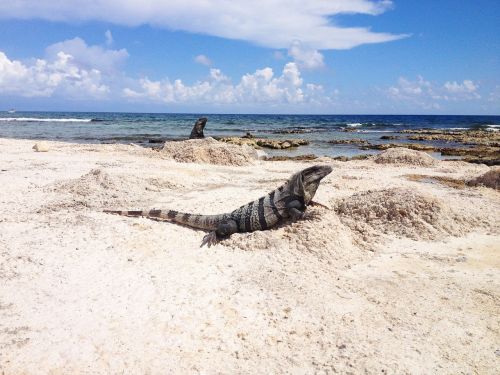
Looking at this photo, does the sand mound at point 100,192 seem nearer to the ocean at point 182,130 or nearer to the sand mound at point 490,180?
the sand mound at point 490,180

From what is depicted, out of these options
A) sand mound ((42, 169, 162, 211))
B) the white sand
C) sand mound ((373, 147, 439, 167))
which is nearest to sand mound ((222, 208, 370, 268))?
the white sand

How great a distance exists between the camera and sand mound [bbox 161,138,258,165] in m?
16.2

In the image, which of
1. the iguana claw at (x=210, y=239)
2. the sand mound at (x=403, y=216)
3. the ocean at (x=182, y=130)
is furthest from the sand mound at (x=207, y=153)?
the iguana claw at (x=210, y=239)

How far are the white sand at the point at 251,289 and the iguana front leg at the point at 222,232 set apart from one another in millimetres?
223

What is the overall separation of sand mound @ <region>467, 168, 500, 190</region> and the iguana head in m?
7.62

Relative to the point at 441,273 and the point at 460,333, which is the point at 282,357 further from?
the point at 441,273

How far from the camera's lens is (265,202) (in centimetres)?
702

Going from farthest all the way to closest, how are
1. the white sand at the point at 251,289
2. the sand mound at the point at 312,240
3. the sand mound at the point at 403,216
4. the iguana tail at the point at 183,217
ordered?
1. the sand mound at the point at 403,216
2. the iguana tail at the point at 183,217
3. the sand mound at the point at 312,240
4. the white sand at the point at 251,289

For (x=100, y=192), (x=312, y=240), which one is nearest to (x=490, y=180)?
(x=312, y=240)

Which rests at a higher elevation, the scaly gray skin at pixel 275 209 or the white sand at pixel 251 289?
the scaly gray skin at pixel 275 209

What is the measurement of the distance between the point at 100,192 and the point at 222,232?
158 inches

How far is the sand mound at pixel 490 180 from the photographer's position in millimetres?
11961

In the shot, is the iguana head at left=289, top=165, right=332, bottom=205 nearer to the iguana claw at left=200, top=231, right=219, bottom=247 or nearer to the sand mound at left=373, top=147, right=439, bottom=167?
the iguana claw at left=200, top=231, right=219, bottom=247

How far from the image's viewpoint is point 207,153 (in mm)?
16344
